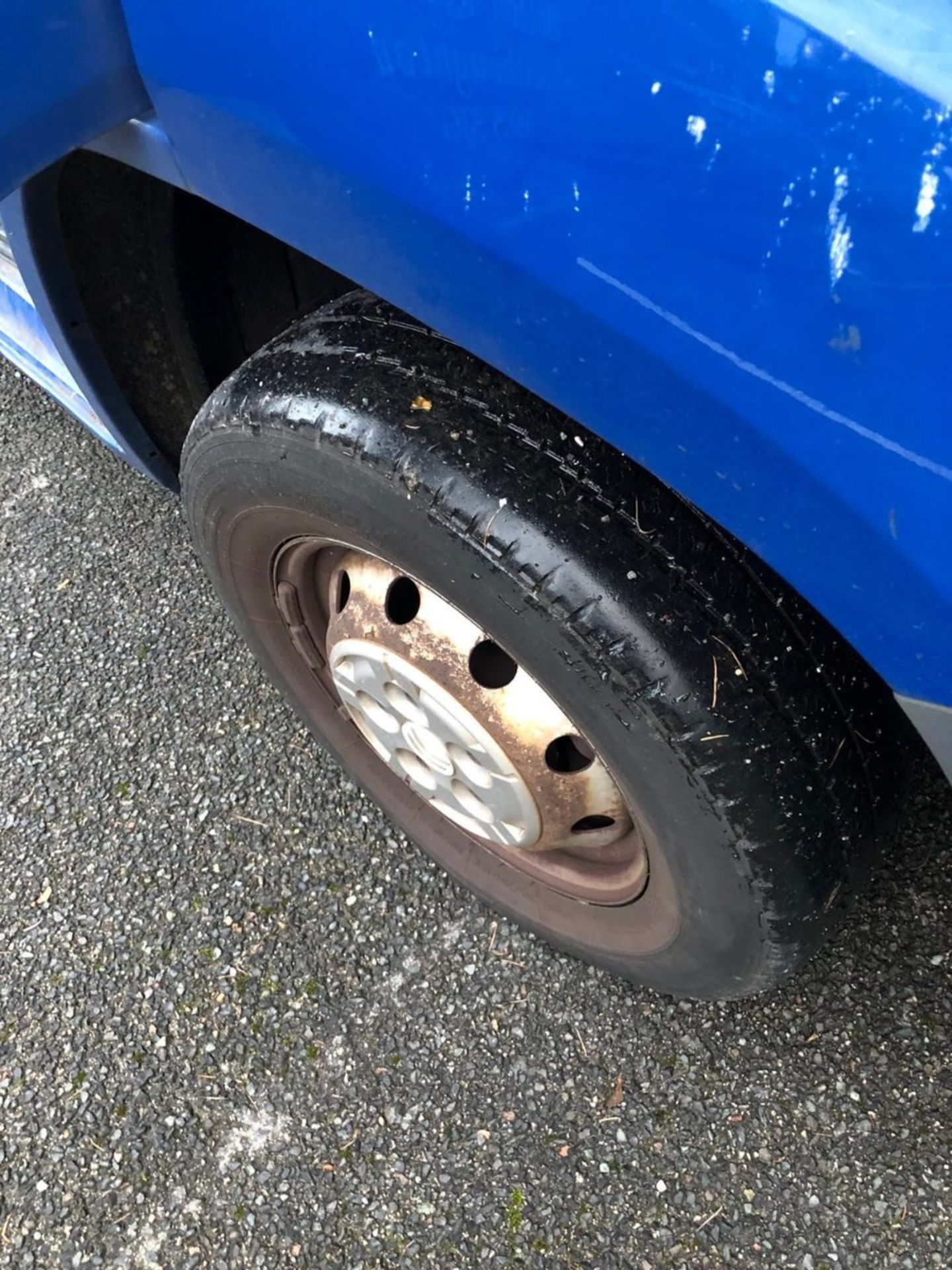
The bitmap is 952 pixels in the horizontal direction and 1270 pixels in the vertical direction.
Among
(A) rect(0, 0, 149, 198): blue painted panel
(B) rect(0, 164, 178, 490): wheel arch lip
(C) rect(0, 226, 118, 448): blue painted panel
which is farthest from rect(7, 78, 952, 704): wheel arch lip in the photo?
(C) rect(0, 226, 118, 448): blue painted panel

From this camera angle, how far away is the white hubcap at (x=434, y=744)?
53.8 inches

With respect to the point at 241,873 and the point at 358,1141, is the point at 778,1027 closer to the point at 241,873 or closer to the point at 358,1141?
the point at 358,1141

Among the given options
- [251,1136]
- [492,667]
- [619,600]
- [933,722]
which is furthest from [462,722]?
[251,1136]

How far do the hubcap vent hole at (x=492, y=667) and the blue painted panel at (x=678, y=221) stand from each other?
0.50 metres

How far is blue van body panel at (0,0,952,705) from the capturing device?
0.63m

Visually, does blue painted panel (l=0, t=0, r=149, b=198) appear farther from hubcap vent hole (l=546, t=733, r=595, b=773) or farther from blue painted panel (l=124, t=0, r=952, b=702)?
hubcap vent hole (l=546, t=733, r=595, b=773)

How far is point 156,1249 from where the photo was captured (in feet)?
4.83

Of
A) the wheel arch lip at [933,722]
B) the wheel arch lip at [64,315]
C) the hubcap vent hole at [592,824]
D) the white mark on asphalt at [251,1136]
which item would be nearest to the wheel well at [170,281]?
the wheel arch lip at [64,315]

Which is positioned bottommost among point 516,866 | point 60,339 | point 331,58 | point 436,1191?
point 436,1191

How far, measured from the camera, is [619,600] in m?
1.02

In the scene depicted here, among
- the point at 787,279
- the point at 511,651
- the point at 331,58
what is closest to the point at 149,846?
the point at 511,651

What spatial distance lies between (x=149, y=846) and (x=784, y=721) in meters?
1.29

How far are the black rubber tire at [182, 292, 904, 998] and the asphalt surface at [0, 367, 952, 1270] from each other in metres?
0.38

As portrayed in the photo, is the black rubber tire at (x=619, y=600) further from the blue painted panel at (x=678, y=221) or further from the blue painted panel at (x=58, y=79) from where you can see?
the blue painted panel at (x=58, y=79)
